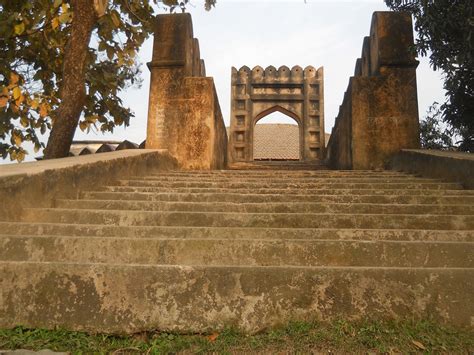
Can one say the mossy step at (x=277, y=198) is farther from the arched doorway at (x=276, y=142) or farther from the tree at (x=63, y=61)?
the arched doorway at (x=276, y=142)

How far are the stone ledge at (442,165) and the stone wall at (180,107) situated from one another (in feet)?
10.3

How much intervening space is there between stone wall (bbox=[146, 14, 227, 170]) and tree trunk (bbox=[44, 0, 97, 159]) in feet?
5.49

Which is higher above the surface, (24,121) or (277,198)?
(24,121)

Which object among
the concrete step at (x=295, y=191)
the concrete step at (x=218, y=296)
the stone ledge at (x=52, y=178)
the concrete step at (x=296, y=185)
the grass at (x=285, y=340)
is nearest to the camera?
the grass at (x=285, y=340)

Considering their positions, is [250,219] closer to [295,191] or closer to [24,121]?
[295,191]

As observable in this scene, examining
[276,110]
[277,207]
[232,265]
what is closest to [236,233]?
[232,265]

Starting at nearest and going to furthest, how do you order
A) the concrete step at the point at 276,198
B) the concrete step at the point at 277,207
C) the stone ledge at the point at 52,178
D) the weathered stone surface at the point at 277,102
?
1. the stone ledge at the point at 52,178
2. the concrete step at the point at 277,207
3. the concrete step at the point at 276,198
4. the weathered stone surface at the point at 277,102

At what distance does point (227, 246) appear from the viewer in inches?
87.0

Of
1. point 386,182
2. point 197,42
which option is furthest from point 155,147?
point 386,182

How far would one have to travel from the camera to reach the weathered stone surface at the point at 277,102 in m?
15.0

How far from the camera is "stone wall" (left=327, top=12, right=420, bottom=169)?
648 cm

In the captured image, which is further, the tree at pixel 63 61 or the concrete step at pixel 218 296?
the tree at pixel 63 61

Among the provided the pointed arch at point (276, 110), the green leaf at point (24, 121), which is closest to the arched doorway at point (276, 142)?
the pointed arch at point (276, 110)

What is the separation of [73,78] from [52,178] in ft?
8.34
